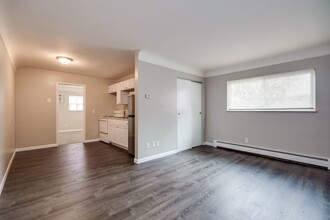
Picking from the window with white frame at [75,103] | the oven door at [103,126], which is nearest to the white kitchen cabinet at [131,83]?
the oven door at [103,126]

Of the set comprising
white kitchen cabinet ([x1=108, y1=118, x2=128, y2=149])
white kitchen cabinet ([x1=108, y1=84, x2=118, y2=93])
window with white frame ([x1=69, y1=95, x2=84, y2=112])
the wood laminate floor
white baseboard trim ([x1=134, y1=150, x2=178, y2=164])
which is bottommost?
the wood laminate floor

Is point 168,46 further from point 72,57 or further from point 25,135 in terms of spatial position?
point 25,135

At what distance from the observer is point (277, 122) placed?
3586mm

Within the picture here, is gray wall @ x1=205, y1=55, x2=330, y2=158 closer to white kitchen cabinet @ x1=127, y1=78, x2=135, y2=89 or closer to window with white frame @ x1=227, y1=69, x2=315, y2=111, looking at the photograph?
window with white frame @ x1=227, y1=69, x2=315, y2=111

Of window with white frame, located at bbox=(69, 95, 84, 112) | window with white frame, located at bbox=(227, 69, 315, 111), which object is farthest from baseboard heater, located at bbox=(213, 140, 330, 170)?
window with white frame, located at bbox=(69, 95, 84, 112)

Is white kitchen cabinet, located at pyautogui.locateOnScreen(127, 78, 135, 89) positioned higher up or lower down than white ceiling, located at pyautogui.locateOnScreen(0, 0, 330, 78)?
lower down

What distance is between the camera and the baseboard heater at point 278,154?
3047 millimetres

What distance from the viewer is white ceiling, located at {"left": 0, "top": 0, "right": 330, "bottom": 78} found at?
1.83m

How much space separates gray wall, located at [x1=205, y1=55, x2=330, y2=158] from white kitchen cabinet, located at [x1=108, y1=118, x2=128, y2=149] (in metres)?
2.60

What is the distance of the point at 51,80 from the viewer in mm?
4785

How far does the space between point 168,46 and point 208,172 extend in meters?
2.54

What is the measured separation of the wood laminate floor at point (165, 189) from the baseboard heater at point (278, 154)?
0.75ft

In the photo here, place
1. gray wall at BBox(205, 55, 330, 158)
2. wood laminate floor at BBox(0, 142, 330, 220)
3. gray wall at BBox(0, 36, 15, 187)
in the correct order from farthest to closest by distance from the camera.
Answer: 1. gray wall at BBox(205, 55, 330, 158)
2. gray wall at BBox(0, 36, 15, 187)
3. wood laminate floor at BBox(0, 142, 330, 220)

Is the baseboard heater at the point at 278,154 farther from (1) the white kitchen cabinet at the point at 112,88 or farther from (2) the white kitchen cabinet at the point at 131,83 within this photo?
(1) the white kitchen cabinet at the point at 112,88
